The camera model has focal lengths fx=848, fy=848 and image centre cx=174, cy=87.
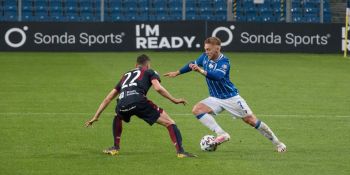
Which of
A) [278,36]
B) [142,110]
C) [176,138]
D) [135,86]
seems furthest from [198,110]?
[278,36]

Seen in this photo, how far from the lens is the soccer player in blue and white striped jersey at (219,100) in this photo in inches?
538

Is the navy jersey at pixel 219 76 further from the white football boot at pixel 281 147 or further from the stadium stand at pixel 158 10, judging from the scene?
the stadium stand at pixel 158 10

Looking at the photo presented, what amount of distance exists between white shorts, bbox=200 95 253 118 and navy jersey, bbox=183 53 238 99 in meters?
0.07

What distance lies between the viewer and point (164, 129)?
53.7ft

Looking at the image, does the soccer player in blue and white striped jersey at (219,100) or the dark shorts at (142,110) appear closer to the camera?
the dark shorts at (142,110)

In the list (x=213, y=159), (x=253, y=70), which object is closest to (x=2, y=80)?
(x=253, y=70)

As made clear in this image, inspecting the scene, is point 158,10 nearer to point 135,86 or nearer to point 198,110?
point 198,110

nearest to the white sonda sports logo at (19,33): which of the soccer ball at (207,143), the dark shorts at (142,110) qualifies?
the soccer ball at (207,143)

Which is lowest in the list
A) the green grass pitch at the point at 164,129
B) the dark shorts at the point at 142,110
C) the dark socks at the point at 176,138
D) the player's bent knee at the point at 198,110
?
the green grass pitch at the point at 164,129

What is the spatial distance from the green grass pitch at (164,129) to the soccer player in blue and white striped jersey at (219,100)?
1.19 ft

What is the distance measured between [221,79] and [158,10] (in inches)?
1036

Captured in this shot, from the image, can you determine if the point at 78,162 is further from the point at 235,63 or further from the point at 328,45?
the point at 328,45

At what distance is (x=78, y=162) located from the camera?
12.5 meters

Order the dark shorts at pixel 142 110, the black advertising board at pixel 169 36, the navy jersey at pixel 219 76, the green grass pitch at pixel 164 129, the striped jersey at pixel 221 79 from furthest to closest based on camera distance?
1. the black advertising board at pixel 169 36
2. the striped jersey at pixel 221 79
3. the navy jersey at pixel 219 76
4. the dark shorts at pixel 142 110
5. the green grass pitch at pixel 164 129
